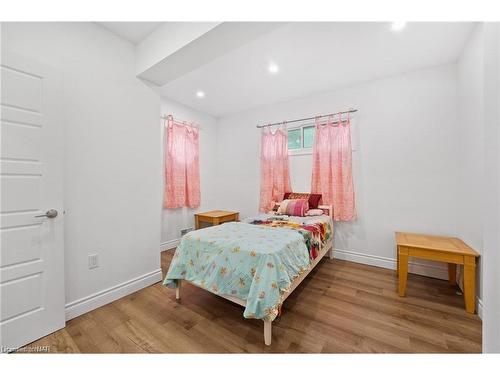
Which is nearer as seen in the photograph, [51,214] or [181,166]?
[51,214]

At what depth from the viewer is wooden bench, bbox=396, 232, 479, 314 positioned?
180cm

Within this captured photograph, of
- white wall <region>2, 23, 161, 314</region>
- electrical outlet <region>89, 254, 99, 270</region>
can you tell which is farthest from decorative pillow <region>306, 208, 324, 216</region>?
electrical outlet <region>89, 254, 99, 270</region>

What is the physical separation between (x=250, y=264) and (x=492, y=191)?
134cm

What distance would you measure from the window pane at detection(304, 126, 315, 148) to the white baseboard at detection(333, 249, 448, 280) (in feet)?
5.62

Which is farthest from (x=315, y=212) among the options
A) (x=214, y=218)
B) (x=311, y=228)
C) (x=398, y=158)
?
(x=214, y=218)

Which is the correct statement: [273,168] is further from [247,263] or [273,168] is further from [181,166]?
[247,263]

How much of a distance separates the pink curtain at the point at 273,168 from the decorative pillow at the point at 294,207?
1.38 ft

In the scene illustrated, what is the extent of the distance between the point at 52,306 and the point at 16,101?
4.89ft

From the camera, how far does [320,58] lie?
2307 millimetres

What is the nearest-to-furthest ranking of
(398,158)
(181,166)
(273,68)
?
(273,68) < (398,158) < (181,166)

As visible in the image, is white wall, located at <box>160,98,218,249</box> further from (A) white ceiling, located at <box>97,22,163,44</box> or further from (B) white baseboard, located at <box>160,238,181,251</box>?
(A) white ceiling, located at <box>97,22,163,44</box>

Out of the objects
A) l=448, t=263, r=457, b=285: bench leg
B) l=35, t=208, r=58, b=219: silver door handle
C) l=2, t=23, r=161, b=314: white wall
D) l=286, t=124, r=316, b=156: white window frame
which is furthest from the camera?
l=286, t=124, r=316, b=156: white window frame

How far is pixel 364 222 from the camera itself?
9.53ft

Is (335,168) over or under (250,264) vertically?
over
